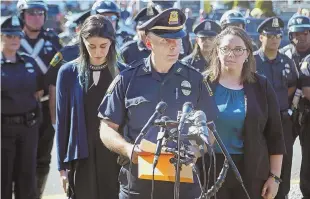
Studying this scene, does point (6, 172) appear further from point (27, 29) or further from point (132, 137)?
point (132, 137)

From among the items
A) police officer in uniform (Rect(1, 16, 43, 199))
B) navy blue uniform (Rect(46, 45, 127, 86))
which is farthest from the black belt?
navy blue uniform (Rect(46, 45, 127, 86))

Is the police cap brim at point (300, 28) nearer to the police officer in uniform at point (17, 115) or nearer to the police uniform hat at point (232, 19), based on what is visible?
the police uniform hat at point (232, 19)

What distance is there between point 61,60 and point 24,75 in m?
0.37

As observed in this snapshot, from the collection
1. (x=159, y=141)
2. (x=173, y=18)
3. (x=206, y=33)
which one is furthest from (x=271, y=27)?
(x=159, y=141)

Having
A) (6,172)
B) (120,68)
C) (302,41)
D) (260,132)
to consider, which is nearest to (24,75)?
(6,172)

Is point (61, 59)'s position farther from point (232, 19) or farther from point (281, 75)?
point (232, 19)

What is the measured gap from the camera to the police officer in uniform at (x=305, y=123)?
22.0 feet

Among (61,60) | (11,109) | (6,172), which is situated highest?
(61,60)

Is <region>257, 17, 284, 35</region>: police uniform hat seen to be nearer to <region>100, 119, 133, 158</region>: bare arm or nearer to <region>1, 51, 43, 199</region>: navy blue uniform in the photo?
<region>1, 51, 43, 199</region>: navy blue uniform

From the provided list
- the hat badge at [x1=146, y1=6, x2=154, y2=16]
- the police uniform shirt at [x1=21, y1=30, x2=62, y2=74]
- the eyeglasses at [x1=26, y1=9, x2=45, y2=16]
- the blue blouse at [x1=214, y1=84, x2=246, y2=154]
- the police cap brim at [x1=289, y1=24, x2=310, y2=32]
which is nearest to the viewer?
the blue blouse at [x1=214, y1=84, x2=246, y2=154]

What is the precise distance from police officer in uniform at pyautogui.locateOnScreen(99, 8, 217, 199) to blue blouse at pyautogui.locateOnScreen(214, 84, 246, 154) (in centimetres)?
59

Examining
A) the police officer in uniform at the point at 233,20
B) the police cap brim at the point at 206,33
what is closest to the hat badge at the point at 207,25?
the police cap brim at the point at 206,33

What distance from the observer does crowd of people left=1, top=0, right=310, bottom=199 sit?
372cm

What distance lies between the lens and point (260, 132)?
4465 mm
